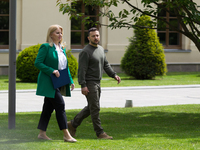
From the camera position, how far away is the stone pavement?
12.1 meters

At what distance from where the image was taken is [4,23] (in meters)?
25.0

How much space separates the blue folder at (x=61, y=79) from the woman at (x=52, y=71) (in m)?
0.06

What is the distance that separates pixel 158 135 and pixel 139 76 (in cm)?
1509

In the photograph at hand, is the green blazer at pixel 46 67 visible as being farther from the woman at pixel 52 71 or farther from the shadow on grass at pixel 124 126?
the shadow on grass at pixel 124 126

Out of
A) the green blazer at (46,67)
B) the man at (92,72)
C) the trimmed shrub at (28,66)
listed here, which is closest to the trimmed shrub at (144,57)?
the trimmed shrub at (28,66)

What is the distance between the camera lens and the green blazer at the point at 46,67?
6250mm

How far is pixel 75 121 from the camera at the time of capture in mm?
6930

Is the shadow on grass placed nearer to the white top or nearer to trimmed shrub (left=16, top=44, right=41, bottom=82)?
the white top

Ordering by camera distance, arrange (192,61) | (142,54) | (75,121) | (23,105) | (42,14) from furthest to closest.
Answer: (192,61)
(42,14)
(142,54)
(23,105)
(75,121)

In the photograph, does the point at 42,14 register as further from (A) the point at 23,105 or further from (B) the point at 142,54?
(A) the point at 23,105

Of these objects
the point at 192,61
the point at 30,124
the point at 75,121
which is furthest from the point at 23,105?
the point at 192,61

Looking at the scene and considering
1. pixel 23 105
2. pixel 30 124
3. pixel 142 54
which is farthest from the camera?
pixel 142 54

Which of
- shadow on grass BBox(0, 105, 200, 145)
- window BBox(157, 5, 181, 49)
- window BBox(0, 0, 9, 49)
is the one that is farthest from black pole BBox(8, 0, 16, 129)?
window BBox(157, 5, 181, 49)

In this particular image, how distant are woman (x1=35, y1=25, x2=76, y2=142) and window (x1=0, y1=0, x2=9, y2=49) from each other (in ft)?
A: 62.3
